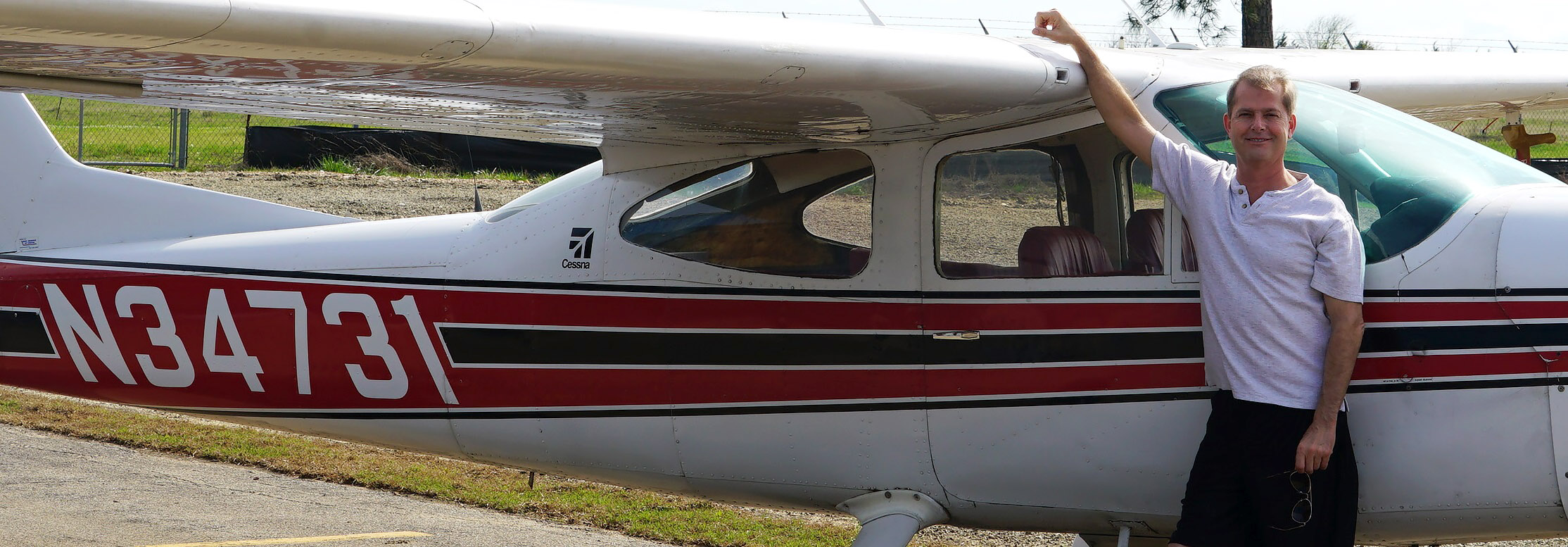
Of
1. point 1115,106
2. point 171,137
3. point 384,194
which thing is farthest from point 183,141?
point 1115,106

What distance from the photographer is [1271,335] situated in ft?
10.1

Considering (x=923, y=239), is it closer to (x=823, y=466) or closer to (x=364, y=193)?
(x=823, y=466)

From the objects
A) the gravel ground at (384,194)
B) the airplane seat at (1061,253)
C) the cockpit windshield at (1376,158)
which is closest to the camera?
the cockpit windshield at (1376,158)

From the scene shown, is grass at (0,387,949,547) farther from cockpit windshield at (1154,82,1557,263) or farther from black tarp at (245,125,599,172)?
black tarp at (245,125,599,172)

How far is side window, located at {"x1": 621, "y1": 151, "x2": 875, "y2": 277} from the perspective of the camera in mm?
4000

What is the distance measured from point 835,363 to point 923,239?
1.49ft

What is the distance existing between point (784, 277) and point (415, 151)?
14.9 metres

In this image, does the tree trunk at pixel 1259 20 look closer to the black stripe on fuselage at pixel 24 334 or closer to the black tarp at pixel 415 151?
the black tarp at pixel 415 151

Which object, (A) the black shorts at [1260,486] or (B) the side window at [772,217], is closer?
(A) the black shorts at [1260,486]

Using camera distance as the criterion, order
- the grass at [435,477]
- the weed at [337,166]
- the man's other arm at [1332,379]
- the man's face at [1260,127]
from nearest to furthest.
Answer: the man's other arm at [1332,379], the man's face at [1260,127], the grass at [435,477], the weed at [337,166]

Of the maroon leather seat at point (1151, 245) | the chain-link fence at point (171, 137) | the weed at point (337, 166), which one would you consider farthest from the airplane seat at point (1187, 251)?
the weed at point (337, 166)

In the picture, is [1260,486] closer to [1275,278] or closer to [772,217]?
[1275,278]

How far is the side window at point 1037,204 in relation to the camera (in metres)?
3.70

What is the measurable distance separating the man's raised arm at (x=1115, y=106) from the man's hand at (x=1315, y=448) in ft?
2.61
